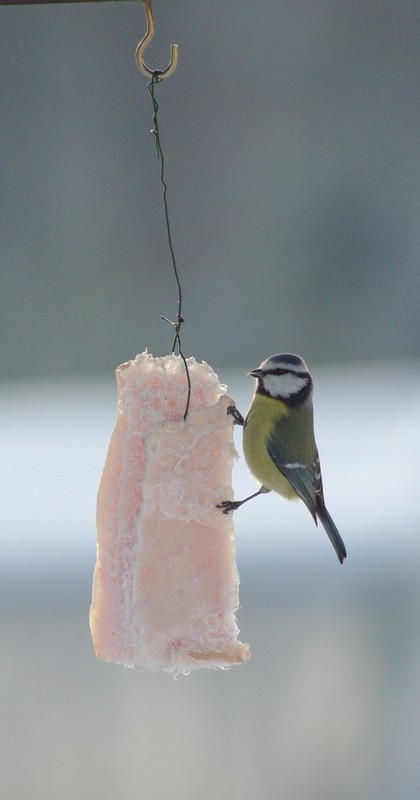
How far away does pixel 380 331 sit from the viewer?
3.44 metres

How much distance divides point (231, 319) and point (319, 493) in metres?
2.07

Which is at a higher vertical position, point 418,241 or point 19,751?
point 418,241

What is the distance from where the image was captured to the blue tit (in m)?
1.31

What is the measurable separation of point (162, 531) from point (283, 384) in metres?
0.34

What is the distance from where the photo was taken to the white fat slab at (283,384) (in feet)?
4.31

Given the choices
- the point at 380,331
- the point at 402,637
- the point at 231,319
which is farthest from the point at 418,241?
the point at 402,637

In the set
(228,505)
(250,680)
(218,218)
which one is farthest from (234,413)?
(218,218)

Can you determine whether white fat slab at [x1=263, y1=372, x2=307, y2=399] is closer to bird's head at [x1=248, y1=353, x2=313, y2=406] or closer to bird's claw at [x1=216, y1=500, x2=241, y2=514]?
bird's head at [x1=248, y1=353, x2=313, y2=406]

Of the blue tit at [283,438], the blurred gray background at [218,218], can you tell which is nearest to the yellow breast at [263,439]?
the blue tit at [283,438]

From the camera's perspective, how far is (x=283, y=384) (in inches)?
52.1

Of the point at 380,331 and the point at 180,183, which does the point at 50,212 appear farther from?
the point at 380,331

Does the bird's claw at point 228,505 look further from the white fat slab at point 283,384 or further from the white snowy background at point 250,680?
the white snowy background at point 250,680

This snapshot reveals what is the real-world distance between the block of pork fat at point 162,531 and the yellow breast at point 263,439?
221 millimetres

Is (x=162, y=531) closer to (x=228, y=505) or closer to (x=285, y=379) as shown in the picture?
(x=228, y=505)
